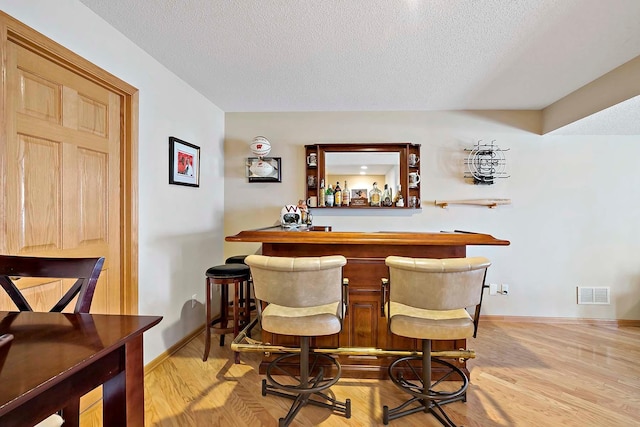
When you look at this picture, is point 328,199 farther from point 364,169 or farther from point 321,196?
point 364,169

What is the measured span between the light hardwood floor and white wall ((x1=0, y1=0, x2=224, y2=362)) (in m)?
0.46

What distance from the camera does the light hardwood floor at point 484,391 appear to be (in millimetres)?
1734

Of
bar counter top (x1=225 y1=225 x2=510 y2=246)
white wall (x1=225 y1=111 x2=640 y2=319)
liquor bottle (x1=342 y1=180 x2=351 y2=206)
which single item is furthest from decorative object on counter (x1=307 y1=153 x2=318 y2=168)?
bar counter top (x1=225 y1=225 x2=510 y2=246)

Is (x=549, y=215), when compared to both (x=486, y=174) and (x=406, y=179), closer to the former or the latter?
(x=486, y=174)

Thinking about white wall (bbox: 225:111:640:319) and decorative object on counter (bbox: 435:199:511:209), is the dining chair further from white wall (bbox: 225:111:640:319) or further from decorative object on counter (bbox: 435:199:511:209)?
decorative object on counter (bbox: 435:199:511:209)

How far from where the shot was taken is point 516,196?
3.31 meters

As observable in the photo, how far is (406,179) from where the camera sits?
3.35 meters

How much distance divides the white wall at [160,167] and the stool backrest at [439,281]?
185cm

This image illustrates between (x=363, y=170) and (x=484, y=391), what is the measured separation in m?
2.33

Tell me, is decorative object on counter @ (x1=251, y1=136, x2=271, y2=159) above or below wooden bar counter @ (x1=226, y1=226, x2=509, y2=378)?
above

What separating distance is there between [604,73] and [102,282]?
4148mm

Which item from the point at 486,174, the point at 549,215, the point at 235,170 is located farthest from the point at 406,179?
the point at 235,170

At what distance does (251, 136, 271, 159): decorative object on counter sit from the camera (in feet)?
10.8

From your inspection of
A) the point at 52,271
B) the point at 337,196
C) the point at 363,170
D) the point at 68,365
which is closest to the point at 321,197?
the point at 337,196
